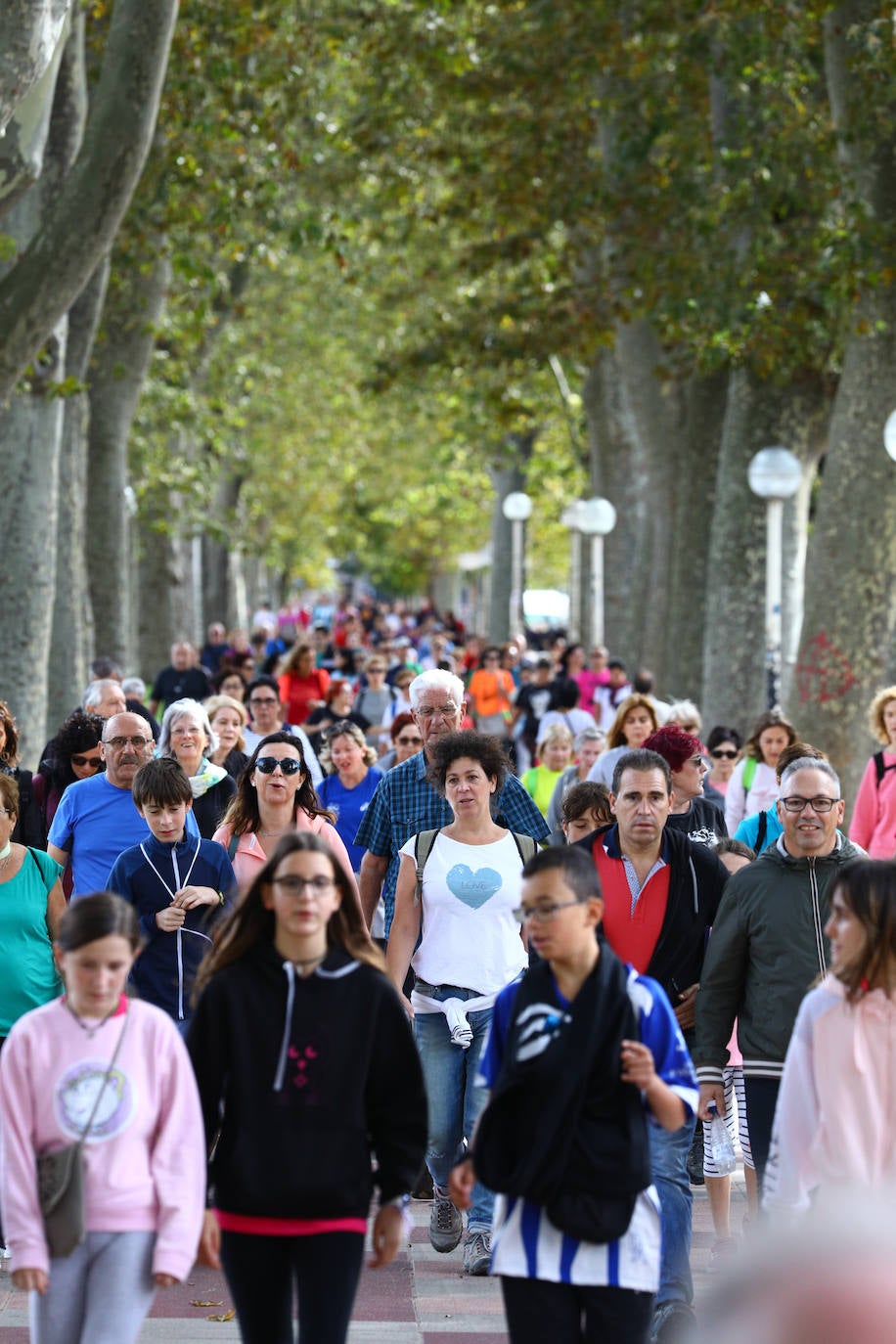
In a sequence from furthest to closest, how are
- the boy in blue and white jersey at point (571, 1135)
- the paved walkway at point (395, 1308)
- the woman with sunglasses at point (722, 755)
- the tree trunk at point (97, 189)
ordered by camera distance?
1. the woman with sunglasses at point (722, 755)
2. the tree trunk at point (97, 189)
3. the paved walkway at point (395, 1308)
4. the boy in blue and white jersey at point (571, 1135)

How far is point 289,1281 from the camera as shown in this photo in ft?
14.6

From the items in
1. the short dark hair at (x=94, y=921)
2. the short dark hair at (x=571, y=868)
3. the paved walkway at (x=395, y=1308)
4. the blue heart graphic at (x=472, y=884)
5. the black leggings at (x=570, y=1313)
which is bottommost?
the paved walkway at (x=395, y=1308)

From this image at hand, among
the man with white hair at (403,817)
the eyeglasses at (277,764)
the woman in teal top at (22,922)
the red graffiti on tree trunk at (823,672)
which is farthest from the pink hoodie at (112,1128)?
the red graffiti on tree trunk at (823,672)

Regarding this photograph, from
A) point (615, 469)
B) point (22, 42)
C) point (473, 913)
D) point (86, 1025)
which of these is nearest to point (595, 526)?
point (615, 469)

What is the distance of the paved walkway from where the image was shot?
241 inches

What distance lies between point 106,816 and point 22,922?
116 cm

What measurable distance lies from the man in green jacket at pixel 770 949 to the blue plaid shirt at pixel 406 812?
4.53 ft

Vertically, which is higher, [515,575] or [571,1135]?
[515,575]

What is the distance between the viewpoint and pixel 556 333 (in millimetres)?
22328

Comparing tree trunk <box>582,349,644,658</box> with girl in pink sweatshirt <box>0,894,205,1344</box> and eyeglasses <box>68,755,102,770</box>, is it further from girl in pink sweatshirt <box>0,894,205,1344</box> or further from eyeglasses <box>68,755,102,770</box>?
girl in pink sweatshirt <box>0,894,205,1344</box>

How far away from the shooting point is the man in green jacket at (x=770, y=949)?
605cm

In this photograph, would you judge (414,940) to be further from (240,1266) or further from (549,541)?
(549,541)

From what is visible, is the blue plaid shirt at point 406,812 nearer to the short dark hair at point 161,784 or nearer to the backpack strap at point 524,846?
the backpack strap at point 524,846

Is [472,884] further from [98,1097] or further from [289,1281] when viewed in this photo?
[98,1097]
